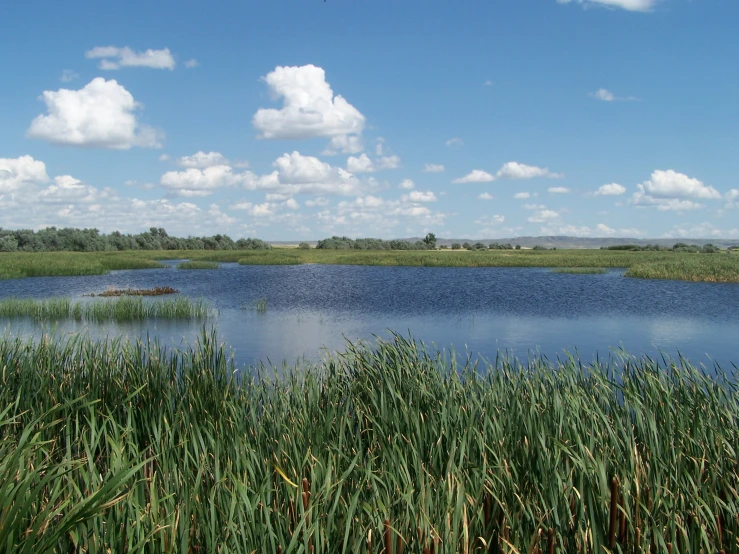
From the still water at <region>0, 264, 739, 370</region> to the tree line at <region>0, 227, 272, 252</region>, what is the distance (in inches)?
1457

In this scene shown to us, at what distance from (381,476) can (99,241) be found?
76.3 meters

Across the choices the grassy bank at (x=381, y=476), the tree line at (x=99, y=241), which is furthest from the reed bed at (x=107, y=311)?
the tree line at (x=99, y=241)

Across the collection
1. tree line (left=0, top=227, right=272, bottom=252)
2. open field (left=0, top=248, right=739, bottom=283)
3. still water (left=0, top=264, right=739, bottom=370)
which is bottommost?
still water (left=0, top=264, right=739, bottom=370)

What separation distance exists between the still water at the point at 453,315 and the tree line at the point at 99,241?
37001 mm

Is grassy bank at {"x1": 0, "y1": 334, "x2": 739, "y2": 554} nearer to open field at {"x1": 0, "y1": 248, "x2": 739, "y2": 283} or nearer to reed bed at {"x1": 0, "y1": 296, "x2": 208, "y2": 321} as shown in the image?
reed bed at {"x1": 0, "y1": 296, "x2": 208, "y2": 321}

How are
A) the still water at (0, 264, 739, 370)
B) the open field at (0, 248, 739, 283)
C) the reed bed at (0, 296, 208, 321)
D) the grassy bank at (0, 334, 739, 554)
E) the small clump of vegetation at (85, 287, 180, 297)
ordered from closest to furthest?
1. the grassy bank at (0, 334, 739, 554)
2. the still water at (0, 264, 739, 370)
3. the reed bed at (0, 296, 208, 321)
4. the small clump of vegetation at (85, 287, 180, 297)
5. the open field at (0, 248, 739, 283)

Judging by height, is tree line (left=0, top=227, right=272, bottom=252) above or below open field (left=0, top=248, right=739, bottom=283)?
above

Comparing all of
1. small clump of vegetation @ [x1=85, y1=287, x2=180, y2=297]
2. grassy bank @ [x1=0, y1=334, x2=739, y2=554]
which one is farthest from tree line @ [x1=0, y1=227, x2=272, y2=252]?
grassy bank @ [x1=0, y1=334, x2=739, y2=554]

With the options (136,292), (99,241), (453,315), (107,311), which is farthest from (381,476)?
(99,241)

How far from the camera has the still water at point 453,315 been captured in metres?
15.2

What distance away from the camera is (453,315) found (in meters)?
21.1

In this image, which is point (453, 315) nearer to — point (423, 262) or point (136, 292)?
point (136, 292)

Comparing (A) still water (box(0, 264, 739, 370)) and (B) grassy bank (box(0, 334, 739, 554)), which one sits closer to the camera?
(B) grassy bank (box(0, 334, 739, 554))

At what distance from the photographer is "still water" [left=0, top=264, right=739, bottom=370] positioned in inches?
598
